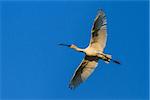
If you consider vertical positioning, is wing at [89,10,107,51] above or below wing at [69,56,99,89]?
above

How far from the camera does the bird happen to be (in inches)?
1751

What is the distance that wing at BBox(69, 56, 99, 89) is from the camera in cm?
4553

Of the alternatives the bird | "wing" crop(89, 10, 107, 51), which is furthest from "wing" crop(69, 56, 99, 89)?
"wing" crop(89, 10, 107, 51)

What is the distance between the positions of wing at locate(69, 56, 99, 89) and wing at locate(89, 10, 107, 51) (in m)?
0.68

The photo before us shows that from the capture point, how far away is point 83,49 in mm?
45125

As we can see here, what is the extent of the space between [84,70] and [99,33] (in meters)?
1.83

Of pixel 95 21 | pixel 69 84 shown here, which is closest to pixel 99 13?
pixel 95 21

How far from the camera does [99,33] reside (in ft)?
147

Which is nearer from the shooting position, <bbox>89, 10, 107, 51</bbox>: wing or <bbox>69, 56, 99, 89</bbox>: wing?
<bbox>89, 10, 107, 51</bbox>: wing

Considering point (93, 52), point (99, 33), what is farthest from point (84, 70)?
point (99, 33)

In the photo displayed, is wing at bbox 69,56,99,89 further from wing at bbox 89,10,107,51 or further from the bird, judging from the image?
wing at bbox 89,10,107,51

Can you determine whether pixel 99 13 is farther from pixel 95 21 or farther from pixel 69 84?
pixel 69 84

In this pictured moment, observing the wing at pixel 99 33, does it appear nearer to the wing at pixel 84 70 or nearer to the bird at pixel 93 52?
the bird at pixel 93 52

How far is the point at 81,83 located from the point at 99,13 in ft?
9.56
